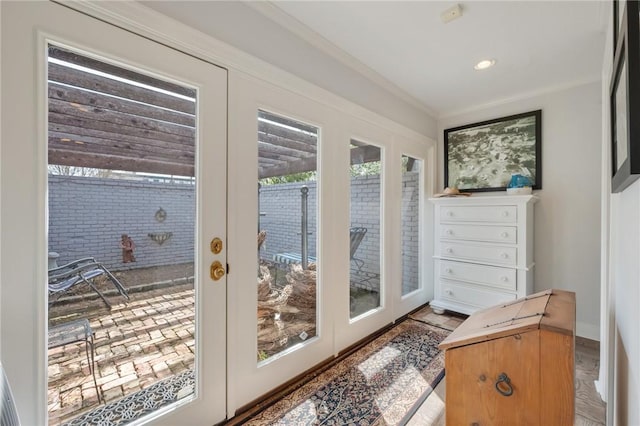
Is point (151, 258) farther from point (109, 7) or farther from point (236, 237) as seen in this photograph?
point (109, 7)

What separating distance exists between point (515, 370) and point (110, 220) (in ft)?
5.99

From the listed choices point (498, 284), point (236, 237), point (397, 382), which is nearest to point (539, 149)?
point (498, 284)

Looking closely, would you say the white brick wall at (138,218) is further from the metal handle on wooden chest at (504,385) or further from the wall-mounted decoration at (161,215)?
the metal handle on wooden chest at (504,385)

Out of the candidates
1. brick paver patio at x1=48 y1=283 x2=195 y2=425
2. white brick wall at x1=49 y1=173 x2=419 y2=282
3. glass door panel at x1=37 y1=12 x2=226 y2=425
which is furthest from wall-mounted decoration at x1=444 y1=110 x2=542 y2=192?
brick paver patio at x1=48 y1=283 x2=195 y2=425

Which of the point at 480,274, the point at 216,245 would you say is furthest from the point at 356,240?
the point at 480,274

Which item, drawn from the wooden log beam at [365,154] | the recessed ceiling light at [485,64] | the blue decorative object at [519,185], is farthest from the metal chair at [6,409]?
the blue decorative object at [519,185]

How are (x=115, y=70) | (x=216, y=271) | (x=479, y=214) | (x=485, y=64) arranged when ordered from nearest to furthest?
1. (x=115, y=70)
2. (x=216, y=271)
3. (x=485, y=64)
4. (x=479, y=214)

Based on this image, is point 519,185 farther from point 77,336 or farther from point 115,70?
point 77,336

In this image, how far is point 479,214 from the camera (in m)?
2.80

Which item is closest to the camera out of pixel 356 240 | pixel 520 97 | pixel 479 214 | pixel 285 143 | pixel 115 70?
pixel 115 70

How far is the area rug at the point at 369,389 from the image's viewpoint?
1.58 m

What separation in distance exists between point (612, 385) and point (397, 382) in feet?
3.69

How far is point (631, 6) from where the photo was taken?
0.75m

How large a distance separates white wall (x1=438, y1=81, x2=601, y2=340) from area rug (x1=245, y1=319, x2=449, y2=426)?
151cm
